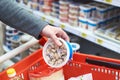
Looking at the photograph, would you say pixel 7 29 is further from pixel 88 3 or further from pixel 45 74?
pixel 45 74

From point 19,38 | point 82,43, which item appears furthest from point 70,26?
point 19,38

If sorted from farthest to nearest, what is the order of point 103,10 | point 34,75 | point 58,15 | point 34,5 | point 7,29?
1. point 7,29
2. point 34,5
3. point 58,15
4. point 103,10
5. point 34,75

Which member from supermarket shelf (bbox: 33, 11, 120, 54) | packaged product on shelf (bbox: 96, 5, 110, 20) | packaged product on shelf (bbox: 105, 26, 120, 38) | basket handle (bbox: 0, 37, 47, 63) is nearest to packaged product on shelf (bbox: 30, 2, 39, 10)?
supermarket shelf (bbox: 33, 11, 120, 54)

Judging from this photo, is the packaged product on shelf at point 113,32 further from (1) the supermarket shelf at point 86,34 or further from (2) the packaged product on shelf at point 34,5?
(2) the packaged product on shelf at point 34,5

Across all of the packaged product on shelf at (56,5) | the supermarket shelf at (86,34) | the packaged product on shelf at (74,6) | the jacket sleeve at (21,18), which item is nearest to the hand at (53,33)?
the jacket sleeve at (21,18)

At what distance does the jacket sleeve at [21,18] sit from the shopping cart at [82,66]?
0.37ft

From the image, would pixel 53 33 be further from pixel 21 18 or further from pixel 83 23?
pixel 83 23

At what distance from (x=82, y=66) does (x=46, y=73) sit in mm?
144

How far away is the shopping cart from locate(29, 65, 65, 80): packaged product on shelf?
0.07ft

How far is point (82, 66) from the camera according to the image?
0.97 metres

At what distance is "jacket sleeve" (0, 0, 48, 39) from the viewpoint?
0.92 metres

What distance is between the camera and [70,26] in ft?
6.09

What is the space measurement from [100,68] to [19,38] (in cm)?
148

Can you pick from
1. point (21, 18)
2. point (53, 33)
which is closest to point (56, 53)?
point (53, 33)
